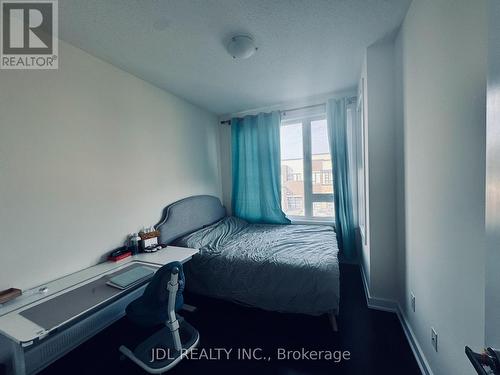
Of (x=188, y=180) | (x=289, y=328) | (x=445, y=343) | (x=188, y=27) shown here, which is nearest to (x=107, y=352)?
(x=289, y=328)

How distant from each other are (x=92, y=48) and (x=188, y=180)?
5.64 feet

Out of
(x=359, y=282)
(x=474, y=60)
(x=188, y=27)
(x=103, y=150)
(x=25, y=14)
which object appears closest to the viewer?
(x=474, y=60)

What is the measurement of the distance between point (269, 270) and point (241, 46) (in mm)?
2020

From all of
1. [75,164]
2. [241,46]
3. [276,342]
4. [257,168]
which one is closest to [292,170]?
[257,168]

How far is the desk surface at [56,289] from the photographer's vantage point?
102cm

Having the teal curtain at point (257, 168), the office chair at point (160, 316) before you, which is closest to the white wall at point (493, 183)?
the office chair at point (160, 316)

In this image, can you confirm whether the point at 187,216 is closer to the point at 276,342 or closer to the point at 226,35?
the point at 276,342

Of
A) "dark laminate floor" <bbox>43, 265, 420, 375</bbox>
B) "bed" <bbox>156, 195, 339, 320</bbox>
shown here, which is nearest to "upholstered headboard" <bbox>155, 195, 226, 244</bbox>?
"bed" <bbox>156, 195, 339, 320</bbox>

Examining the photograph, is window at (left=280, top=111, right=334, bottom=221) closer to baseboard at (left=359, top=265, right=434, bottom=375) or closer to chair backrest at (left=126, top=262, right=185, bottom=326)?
baseboard at (left=359, top=265, right=434, bottom=375)

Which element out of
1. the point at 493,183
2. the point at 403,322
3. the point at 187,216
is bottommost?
the point at 403,322

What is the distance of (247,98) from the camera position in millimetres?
3043

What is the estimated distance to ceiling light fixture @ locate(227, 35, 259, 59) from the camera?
1.71 meters

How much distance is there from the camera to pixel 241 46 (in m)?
1.74

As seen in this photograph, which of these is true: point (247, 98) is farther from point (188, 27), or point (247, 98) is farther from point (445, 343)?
point (445, 343)
